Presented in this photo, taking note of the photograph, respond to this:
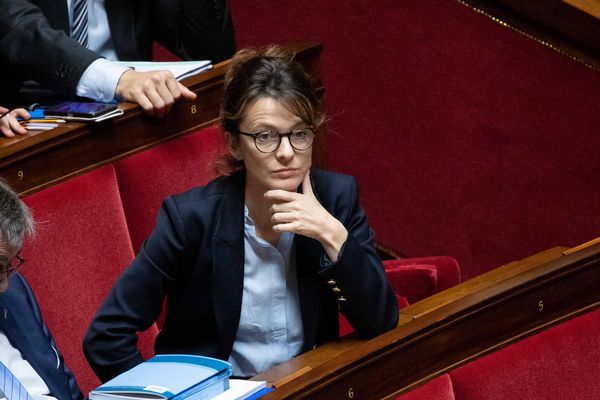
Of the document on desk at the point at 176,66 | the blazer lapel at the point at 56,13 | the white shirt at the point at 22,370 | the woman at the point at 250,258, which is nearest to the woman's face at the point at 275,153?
the woman at the point at 250,258

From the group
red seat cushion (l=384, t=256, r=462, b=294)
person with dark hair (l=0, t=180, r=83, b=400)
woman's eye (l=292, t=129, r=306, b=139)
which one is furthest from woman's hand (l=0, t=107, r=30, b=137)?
red seat cushion (l=384, t=256, r=462, b=294)

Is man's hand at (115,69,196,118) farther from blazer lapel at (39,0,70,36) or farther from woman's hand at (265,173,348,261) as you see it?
woman's hand at (265,173,348,261)

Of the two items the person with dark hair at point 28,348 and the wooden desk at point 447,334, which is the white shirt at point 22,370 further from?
the wooden desk at point 447,334

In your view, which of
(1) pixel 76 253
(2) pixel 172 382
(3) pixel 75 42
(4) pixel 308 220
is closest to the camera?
(2) pixel 172 382

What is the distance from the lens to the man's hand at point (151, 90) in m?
1.53

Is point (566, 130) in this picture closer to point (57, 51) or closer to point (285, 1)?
point (285, 1)

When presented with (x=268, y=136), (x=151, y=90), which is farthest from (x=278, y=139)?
(x=151, y=90)

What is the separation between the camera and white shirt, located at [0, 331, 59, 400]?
116 centimetres

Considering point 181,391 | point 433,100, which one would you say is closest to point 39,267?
point 181,391

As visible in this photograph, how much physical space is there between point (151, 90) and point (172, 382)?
608mm

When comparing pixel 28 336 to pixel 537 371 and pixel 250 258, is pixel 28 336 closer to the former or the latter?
pixel 250 258

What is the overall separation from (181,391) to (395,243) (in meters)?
1.22

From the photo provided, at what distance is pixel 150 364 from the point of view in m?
1.06

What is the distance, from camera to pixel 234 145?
126cm
